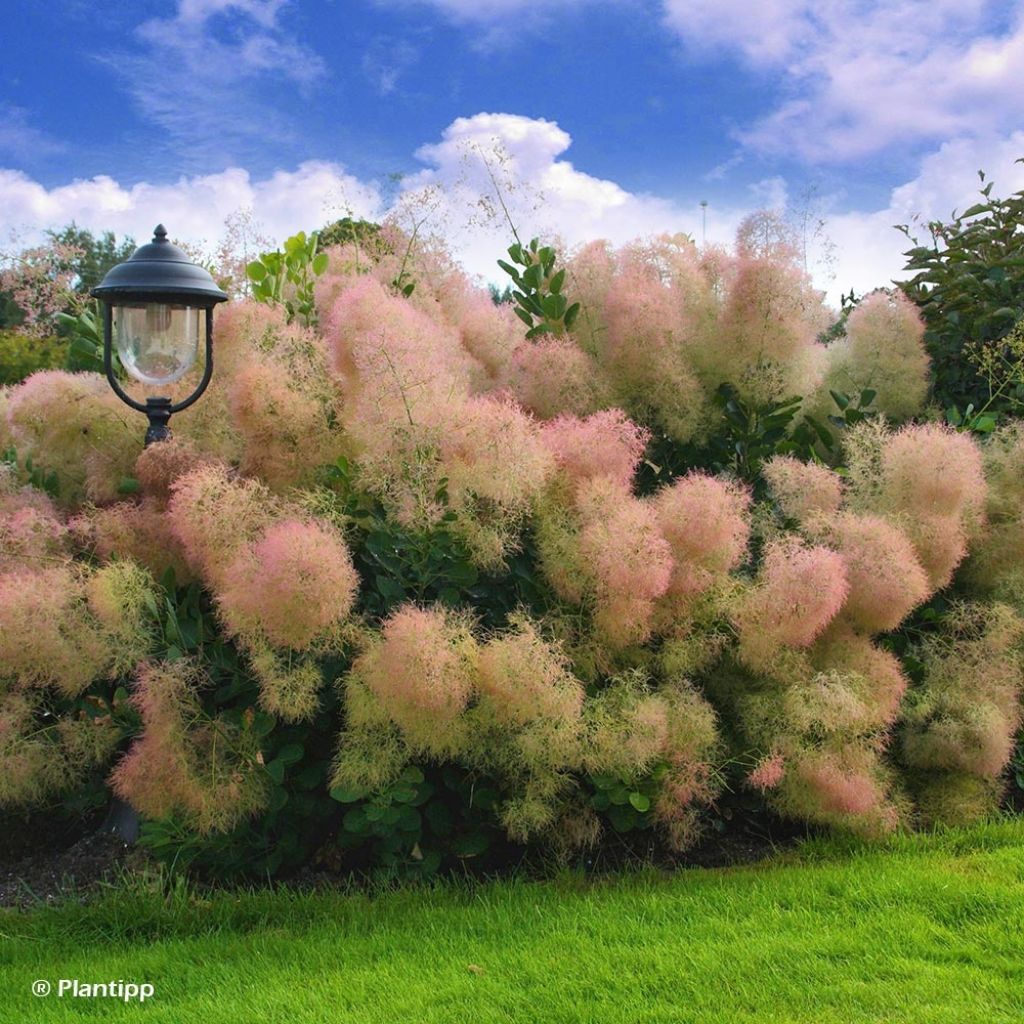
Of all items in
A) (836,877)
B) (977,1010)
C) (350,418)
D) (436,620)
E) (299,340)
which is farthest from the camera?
(299,340)

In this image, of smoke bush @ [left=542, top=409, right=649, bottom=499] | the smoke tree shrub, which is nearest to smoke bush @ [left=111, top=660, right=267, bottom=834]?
the smoke tree shrub

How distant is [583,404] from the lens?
441 cm

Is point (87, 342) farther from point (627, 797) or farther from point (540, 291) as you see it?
point (627, 797)

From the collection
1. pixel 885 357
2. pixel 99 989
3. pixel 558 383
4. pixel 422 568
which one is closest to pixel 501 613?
pixel 422 568

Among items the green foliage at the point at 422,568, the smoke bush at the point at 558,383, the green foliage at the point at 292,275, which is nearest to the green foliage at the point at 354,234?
the green foliage at the point at 292,275

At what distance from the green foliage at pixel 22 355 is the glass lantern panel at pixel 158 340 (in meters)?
12.2

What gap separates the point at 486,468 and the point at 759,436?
151 cm

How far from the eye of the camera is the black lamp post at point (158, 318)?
14.6 ft

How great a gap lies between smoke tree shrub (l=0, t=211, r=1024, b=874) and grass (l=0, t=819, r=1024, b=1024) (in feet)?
0.75

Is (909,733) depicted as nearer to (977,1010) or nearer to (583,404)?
(977,1010)

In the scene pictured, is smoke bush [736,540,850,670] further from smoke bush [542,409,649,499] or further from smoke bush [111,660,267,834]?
smoke bush [111,660,267,834]

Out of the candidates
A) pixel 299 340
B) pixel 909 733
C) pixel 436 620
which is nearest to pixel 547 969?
pixel 436 620

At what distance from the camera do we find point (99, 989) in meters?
3.18

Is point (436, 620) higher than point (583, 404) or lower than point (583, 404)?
lower
